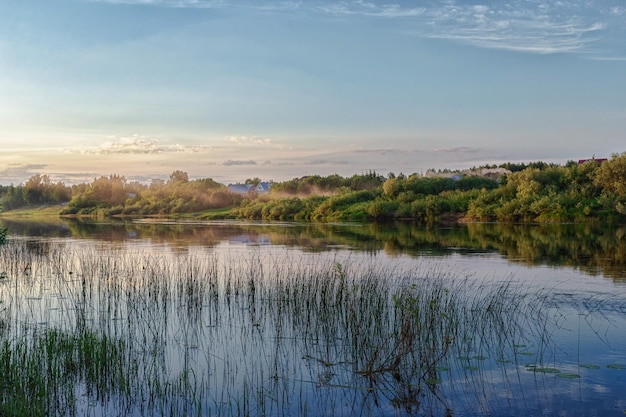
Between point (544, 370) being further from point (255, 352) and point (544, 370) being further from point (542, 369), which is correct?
point (255, 352)

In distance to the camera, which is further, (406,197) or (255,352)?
(406,197)

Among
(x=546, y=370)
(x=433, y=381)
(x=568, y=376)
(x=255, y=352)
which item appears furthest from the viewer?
(x=255, y=352)

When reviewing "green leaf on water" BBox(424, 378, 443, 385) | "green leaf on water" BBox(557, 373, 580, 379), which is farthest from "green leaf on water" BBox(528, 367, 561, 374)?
"green leaf on water" BBox(424, 378, 443, 385)

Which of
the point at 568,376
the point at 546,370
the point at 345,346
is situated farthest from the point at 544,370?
the point at 345,346

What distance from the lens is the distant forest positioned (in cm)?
5984

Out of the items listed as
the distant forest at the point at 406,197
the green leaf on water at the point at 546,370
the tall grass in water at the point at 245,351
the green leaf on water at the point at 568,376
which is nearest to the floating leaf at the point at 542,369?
the green leaf on water at the point at 546,370

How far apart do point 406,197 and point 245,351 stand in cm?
6668

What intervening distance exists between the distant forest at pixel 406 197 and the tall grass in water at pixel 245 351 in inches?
1926

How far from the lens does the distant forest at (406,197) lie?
59844 millimetres

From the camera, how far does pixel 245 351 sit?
33.7 feet

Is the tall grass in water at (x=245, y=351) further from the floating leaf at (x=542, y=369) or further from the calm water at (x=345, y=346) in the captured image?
the floating leaf at (x=542, y=369)

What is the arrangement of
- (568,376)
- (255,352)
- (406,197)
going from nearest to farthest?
1. (568,376)
2. (255,352)
3. (406,197)

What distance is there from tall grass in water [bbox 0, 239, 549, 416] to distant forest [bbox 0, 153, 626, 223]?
160 feet

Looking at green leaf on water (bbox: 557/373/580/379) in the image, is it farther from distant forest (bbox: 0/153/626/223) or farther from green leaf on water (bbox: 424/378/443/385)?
distant forest (bbox: 0/153/626/223)
